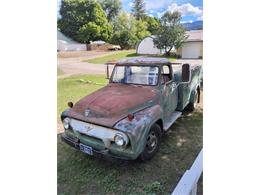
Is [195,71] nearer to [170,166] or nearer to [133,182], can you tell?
[170,166]

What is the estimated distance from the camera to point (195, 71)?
137 centimetres

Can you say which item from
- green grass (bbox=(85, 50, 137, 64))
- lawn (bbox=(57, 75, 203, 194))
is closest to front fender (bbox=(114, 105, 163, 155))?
lawn (bbox=(57, 75, 203, 194))

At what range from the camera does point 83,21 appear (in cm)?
152

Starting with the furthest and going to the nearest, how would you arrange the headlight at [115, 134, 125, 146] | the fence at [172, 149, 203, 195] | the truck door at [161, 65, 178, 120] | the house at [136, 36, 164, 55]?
the truck door at [161, 65, 178, 120], the house at [136, 36, 164, 55], the headlight at [115, 134, 125, 146], the fence at [172, 149, 203, 195]

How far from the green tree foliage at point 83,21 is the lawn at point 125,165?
10.5 inches

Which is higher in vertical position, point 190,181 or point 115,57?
point 115,57

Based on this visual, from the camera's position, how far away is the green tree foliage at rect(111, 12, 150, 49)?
1364 mm

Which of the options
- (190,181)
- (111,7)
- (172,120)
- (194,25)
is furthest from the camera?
(172,120)

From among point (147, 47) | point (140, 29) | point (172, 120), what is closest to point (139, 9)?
point (140, 29)

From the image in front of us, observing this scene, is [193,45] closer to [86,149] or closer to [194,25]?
[194,25]

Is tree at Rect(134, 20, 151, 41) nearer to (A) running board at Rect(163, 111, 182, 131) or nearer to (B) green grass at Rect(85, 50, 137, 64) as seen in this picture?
(B) green grass at Rect(85, 50, 137, 64)

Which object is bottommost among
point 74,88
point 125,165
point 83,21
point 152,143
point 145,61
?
point 125,165

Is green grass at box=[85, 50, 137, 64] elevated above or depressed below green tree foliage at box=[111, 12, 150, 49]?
below

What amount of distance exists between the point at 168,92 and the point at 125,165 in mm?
564
